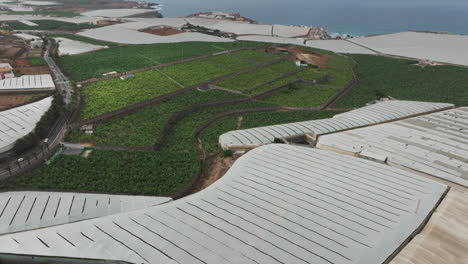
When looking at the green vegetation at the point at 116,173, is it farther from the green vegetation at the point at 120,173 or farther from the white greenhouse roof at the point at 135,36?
the white greenhouse roof at the point at 135,36

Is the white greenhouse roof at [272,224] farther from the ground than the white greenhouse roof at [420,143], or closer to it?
closer to it

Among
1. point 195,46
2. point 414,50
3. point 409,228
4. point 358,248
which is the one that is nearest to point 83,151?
point 358,248

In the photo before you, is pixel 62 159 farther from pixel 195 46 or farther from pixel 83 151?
pixel 195 46

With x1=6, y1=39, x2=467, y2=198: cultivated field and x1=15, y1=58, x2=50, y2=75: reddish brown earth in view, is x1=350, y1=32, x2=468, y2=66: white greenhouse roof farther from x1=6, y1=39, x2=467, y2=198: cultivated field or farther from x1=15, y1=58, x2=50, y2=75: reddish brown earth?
x1=15, y1=58, x2=50, y2=75: reddish brown earth

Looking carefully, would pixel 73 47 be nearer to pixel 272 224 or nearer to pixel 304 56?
pixel 304 56

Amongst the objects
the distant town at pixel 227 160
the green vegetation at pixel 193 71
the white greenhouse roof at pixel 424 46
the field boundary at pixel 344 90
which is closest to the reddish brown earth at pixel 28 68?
the distant town at pixel 227 160

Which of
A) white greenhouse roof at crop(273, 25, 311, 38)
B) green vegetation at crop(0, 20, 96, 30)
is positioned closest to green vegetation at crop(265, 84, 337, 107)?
white greenhouse roof at crop(273, 25, 311, 38)
